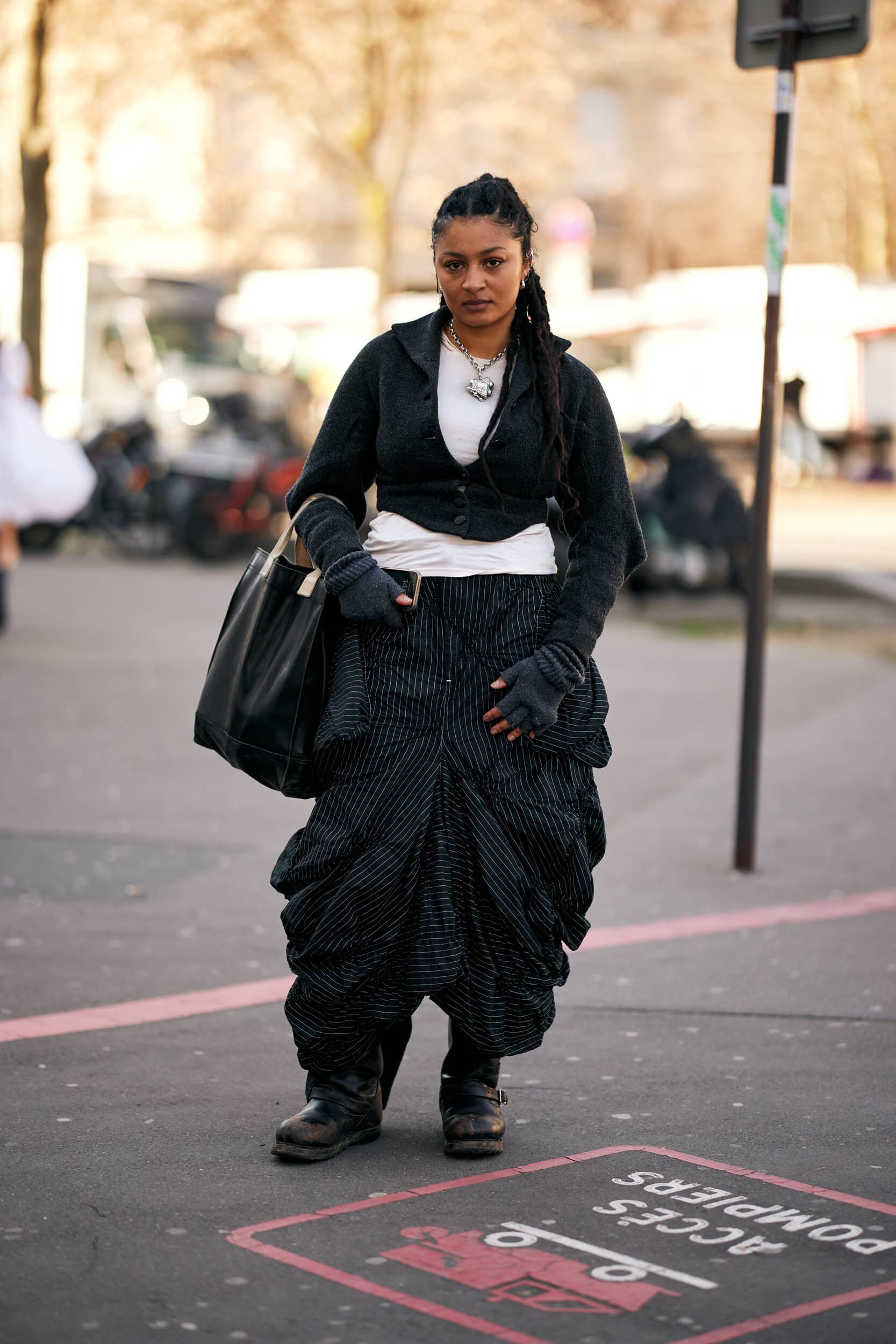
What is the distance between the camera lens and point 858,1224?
3.63 metres

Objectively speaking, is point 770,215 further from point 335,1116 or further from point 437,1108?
point 335,1116

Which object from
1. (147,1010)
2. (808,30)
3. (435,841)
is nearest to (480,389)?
(435,841)

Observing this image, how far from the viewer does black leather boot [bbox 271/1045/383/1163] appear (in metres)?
3.98

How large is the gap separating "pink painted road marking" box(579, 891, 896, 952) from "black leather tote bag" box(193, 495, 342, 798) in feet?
6.78

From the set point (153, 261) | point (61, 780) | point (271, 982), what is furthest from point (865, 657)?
point (153, 261)

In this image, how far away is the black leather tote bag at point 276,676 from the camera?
403 centimetres

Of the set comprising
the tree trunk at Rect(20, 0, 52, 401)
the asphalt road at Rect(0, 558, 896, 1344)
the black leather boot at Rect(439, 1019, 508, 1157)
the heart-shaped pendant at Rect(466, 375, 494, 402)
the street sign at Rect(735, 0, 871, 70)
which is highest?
the tree trunk at Rect(20, 0, 52, 401)

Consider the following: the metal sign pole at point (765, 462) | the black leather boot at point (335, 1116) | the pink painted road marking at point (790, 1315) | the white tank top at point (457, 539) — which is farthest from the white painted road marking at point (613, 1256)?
the metal sign pole at point (765, 462)

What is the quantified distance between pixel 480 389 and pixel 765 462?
119 inches

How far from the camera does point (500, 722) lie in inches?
156

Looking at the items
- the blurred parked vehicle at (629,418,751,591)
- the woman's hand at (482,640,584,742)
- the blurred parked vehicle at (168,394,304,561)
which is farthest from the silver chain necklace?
the blurred parked vehicle at (168,394,304,561)

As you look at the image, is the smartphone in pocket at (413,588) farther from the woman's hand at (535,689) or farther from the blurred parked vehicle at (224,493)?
the blurred parked vehicle at (224,493)

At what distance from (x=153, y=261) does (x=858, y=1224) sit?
51475 mm

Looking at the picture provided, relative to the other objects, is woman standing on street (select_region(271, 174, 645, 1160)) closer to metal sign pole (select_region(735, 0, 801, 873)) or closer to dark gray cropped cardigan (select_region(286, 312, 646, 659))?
dark gray cropped cardigan (select_region(286, 312, 646, 659))
